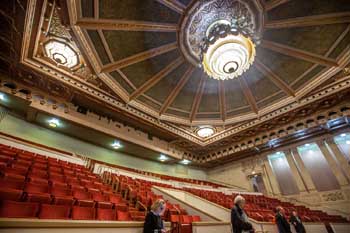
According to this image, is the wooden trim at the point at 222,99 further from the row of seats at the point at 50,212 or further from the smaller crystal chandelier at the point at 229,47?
the row of seats at the point at 50,212

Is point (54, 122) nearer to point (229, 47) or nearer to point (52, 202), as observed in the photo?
point (52, 202)

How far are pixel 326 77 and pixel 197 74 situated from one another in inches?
184

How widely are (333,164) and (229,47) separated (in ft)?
22.1

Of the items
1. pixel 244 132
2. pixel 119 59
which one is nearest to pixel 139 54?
pixel 119 59

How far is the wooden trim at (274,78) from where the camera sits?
275 inches

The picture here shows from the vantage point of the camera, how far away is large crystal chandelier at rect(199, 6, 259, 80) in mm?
5488

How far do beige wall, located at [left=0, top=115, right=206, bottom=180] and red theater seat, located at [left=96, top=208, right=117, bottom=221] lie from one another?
18.1 feet

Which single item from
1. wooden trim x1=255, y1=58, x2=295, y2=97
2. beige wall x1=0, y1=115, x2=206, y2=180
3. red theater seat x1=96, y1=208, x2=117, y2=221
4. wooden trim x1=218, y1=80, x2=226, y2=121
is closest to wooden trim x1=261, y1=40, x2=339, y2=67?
wooden trim x1=255, y1=58, x2=295, y2=97

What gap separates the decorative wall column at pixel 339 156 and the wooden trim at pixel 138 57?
25.4 feet

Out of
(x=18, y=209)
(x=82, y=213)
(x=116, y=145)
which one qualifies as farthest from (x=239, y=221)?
(x=116, y=145)

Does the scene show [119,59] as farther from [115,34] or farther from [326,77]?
[326,77]

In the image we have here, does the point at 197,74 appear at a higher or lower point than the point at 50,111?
higher

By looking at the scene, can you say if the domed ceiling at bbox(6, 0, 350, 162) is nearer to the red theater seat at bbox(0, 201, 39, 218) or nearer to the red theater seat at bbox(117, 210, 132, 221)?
the red theater seat at bbox(0, 201, 39, 218)

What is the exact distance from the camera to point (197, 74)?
294 inches
